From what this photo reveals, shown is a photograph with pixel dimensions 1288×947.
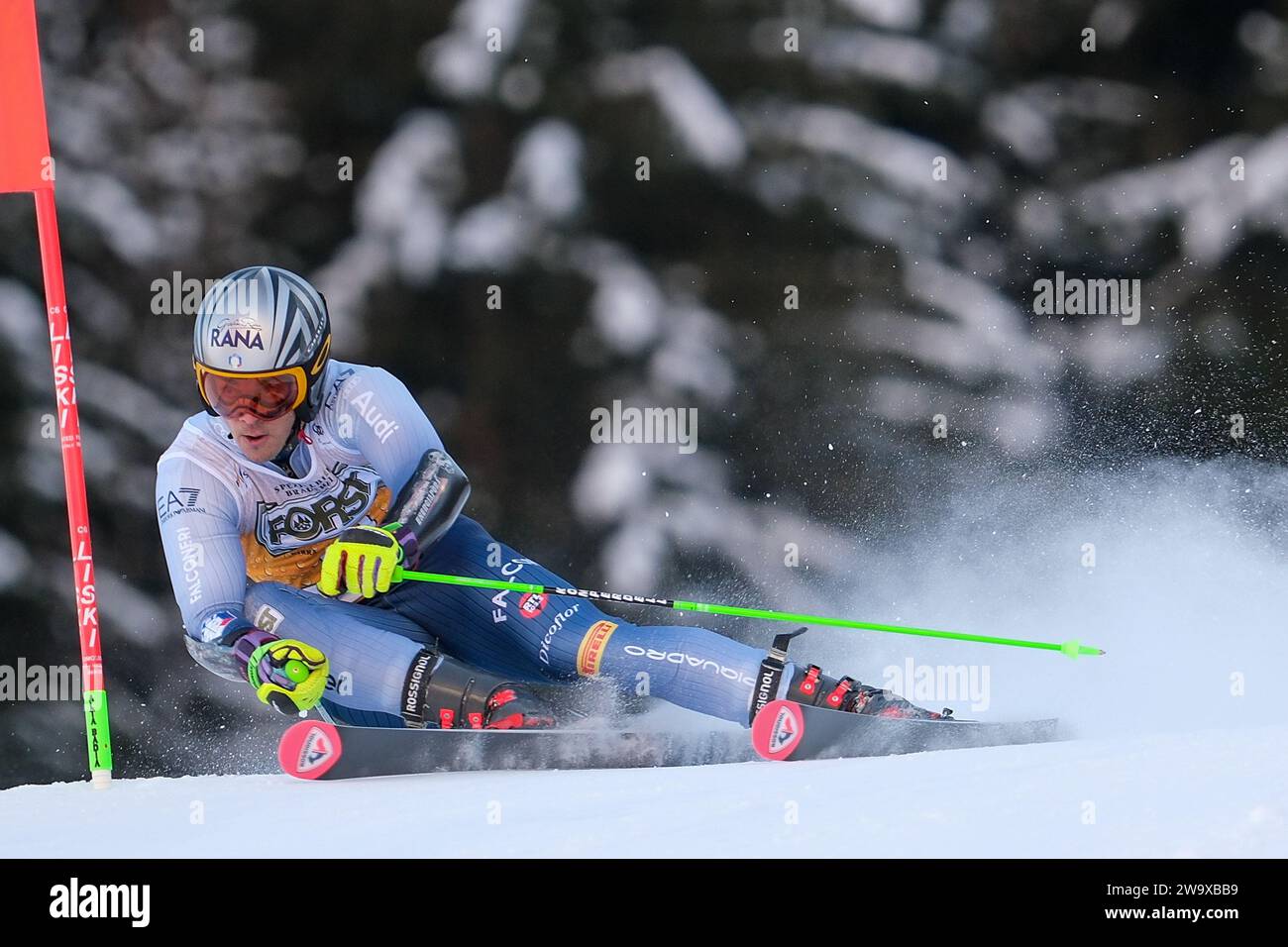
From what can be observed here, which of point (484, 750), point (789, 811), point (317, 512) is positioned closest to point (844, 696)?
point (484, 750)

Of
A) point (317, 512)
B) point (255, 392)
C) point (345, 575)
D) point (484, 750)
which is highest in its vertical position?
point (255, 392)

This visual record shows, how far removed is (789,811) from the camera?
130 inches

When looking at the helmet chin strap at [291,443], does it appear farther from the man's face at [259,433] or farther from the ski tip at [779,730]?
the ski tip at [779,730]

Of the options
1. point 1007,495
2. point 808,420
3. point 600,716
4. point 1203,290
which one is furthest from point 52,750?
point 1203,290

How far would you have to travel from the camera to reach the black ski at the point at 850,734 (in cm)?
426

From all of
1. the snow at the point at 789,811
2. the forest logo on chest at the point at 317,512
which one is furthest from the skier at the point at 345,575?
the snow at the point at 789,811

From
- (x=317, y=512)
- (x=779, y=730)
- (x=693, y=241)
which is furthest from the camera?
(x=693, y=241)

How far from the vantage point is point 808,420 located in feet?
17.2

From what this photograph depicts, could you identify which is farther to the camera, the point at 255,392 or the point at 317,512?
the point at 317,512

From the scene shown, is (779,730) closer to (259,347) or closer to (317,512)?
(317,512)

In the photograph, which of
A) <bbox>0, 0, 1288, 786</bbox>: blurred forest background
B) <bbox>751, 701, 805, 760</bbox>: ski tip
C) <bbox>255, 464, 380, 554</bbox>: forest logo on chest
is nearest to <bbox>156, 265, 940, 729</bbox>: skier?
<bbox>255, 464, 380, 554</bbox>: forest logo on chest

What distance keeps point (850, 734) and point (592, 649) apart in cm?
82

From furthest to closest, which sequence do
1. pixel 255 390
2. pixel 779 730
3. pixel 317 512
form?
pixel 317 512
pixel 255 390
pixel 779 730

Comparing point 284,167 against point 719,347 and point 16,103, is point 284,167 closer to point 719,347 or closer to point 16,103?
point 16,103
